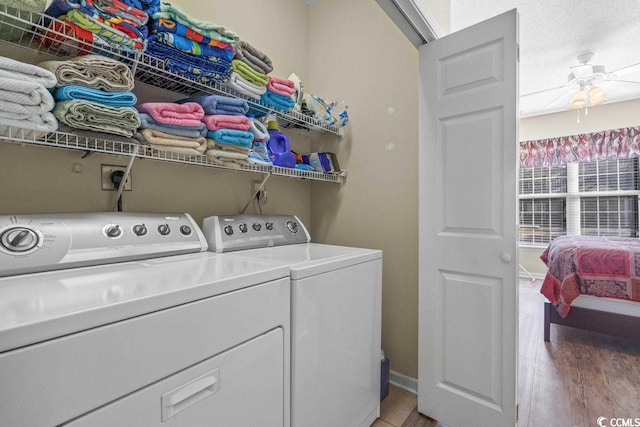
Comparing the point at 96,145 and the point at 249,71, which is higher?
the point at 249,71

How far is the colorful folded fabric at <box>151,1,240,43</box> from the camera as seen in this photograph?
1171mm

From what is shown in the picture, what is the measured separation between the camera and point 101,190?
4.34 ft

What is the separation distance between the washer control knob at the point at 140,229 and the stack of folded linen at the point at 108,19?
0.65 m

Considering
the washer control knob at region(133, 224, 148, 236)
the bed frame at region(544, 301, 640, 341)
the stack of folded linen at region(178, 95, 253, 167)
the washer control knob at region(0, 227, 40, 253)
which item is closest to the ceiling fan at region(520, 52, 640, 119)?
the bed frame at region(544, 301, 640, 341)

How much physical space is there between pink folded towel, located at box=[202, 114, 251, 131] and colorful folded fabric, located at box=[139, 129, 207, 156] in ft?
0.24

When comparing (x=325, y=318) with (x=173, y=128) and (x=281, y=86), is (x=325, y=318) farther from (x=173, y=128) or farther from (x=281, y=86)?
(x=281, y=86)

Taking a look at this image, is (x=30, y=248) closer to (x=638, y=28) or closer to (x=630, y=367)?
(x=630, y=367)

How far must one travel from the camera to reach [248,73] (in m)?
1.50

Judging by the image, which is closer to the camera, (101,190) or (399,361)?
(101,190)

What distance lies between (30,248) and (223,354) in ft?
2.19

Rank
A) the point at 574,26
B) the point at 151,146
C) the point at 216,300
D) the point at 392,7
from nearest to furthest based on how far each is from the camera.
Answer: the point at 216,300 → the point at 151,146 → the point at 392,7 → the point at 574,26

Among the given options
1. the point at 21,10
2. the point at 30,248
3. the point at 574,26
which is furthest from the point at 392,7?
the point at 574,26

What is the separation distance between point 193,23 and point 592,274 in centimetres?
329

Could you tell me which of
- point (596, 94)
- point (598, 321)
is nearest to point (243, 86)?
point (598, 321)
